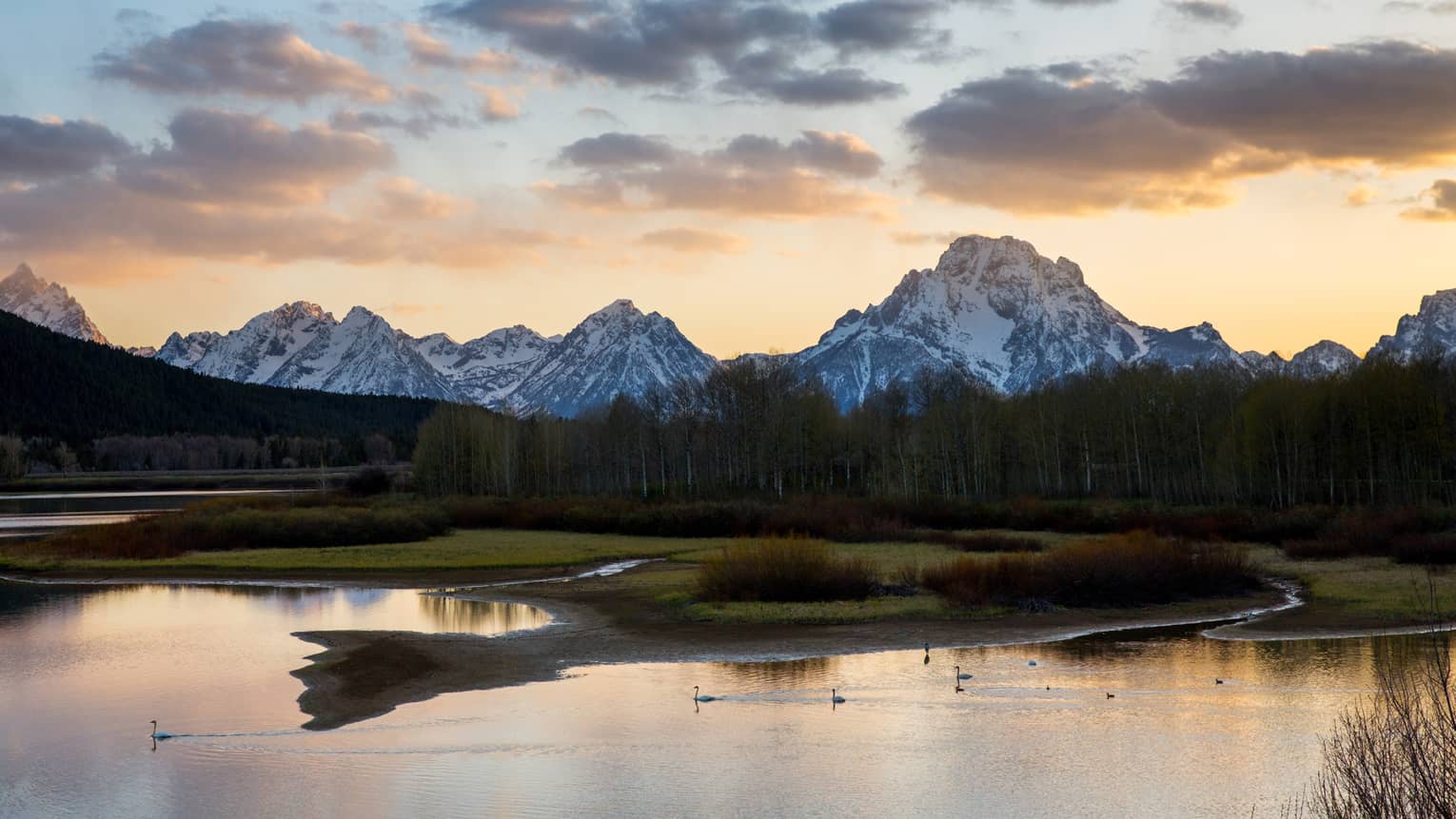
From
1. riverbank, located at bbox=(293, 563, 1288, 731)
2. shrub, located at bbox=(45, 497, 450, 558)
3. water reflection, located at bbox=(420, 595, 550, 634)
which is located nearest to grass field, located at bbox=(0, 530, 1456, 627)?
riverbank, located at bbox=(293, 563, 1288, 731)

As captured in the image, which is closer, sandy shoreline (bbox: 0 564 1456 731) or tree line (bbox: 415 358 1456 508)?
sandy shoreline (bbox: 0 564 1456 731)

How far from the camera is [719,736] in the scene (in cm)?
2439

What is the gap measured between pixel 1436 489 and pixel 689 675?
72.4 m

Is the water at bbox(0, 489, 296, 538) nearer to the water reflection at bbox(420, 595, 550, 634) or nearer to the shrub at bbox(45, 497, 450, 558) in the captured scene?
the shrub at bbox(45, 497, 450, 558)

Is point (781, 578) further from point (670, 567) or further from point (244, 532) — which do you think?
point (244, 532)

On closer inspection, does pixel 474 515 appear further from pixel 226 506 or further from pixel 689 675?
pixel 689 675

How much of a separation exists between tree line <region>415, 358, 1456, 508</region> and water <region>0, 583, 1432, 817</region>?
55.4m

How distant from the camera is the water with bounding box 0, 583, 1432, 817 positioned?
20.2 metres

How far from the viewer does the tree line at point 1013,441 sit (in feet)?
275

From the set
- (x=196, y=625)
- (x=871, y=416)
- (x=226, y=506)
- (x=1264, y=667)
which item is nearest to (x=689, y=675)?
(x=1264, y=667)

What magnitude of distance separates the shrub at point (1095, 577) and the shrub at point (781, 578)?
3.52 m

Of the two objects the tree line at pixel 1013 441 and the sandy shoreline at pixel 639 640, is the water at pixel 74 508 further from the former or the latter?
the sandy shoreline at pixel 639 640

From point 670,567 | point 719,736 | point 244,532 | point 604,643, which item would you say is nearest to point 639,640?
point 604,643

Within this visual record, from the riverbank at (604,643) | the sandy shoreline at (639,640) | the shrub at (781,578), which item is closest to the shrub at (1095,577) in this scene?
the riverbank at (604,643)
